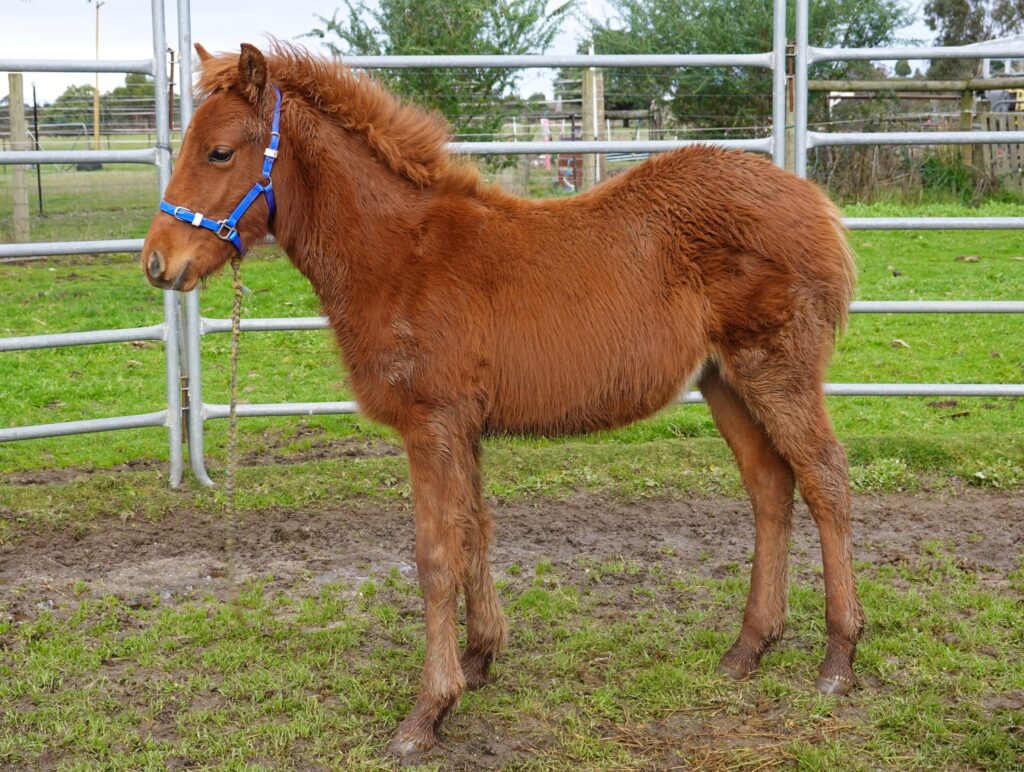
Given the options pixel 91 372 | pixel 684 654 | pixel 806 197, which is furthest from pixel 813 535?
pixel 91 372

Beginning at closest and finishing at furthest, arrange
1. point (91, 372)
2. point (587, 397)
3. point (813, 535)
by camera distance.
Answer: point (587, 397), point (813, 535), point (91, 372)

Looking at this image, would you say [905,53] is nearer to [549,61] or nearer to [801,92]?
[801,92]

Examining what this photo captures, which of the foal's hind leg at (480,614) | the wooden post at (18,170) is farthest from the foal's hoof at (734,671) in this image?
the wooden post at (18,170)

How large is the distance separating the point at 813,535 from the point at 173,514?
10.8 feet

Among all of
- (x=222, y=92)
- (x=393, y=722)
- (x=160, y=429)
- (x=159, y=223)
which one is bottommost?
(x=393, y=722)

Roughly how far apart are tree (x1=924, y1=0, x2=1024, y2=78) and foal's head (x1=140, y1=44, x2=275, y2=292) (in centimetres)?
3074

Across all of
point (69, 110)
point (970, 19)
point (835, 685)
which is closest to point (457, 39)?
point (835, 685)

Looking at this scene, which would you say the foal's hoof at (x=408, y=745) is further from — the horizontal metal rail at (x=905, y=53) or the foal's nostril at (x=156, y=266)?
the horizontal metal rail at (x=905, y=53)

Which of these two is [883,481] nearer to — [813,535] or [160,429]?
[813,535]

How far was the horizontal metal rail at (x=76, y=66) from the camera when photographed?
5082 mm

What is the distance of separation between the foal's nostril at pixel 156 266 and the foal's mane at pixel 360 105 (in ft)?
1.95

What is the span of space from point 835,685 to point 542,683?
3.38 ft

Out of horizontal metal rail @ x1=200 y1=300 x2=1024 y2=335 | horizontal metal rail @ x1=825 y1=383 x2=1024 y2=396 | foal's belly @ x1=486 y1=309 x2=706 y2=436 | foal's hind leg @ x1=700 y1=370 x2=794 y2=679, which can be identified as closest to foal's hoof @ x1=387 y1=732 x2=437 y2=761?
foal's belly @ x1=486 y1=309 x2=706 y2=436

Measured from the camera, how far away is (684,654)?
384 cm
